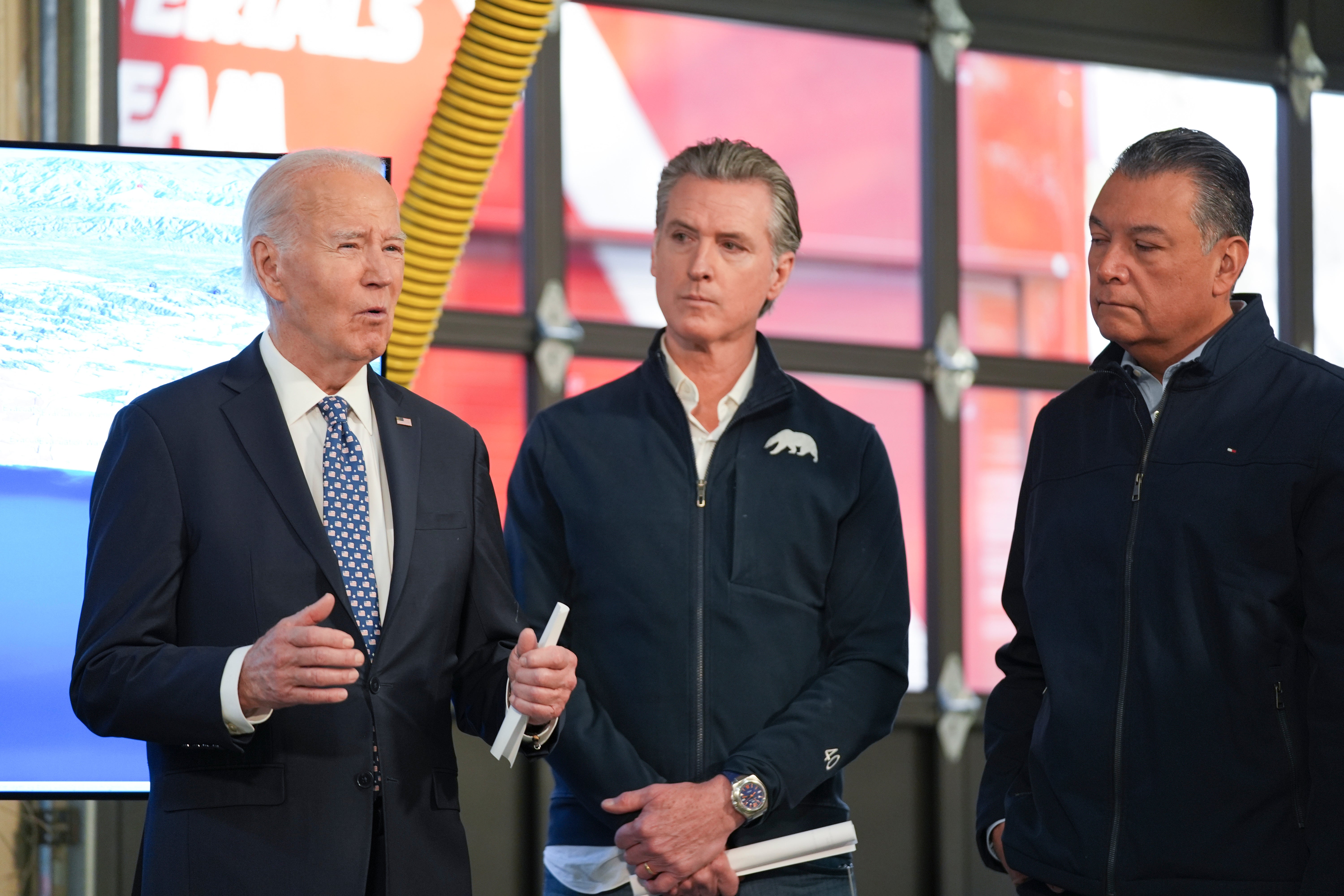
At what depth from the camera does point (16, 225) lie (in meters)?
2.54

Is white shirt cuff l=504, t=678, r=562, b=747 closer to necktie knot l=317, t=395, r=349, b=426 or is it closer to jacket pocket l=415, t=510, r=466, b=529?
jacket pocket l=415, t=510, r=466, b=529

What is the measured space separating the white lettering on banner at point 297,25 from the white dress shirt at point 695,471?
2072 mm

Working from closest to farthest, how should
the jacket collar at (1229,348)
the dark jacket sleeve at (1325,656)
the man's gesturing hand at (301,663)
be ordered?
the man's gesturing hand at (301,663) → the dark jacket sleeve at (1325,656) → the jacket collar at (1229,348)

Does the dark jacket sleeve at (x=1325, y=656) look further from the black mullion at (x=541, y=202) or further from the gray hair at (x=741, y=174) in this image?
the black mullion at (x=541, y=202)

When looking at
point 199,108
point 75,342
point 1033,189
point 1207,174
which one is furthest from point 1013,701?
point 1033,189

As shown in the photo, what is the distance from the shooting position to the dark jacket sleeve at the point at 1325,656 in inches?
79.6

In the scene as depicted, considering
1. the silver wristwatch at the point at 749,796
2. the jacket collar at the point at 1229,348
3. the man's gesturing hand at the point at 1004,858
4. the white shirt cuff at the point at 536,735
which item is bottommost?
the man's gesturing hand at the point at 1004,858

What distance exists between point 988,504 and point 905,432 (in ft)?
1.29

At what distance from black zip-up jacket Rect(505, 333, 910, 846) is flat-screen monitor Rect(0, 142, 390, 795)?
0.65 meters

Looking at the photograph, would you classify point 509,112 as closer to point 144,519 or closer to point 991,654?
point 144,519

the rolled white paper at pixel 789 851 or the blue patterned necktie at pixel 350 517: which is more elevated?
the blue patterned necktie at pixel 350 517

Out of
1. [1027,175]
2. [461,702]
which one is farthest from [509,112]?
[1027,175]

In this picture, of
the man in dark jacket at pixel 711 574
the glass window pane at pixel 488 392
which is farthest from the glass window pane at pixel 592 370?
the man in dark jacket at pixel 711 574

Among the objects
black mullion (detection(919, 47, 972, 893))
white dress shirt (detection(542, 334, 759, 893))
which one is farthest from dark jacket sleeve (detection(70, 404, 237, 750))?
black mullion (detection(919, 47, 972, 893))
